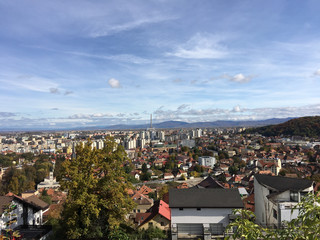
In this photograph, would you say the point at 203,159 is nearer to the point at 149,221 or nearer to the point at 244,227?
the point at 149,221

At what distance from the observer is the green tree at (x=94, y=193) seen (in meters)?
8.13

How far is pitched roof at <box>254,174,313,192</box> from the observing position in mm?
8998

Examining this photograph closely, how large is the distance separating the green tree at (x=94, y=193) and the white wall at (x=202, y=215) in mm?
1915

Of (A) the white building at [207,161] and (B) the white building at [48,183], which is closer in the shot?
(B) the white building at [48,183]

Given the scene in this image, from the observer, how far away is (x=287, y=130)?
331 feet

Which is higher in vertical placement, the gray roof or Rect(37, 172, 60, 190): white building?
the gray roof

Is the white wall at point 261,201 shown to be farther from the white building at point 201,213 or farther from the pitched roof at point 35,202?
the pitched roof at point 35,202

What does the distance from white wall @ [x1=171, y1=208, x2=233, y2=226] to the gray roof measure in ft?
0.59

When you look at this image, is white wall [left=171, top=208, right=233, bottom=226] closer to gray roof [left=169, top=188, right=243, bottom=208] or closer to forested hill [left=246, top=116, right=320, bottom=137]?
gray roof [left=169, top=188, right=243, bottom=208]

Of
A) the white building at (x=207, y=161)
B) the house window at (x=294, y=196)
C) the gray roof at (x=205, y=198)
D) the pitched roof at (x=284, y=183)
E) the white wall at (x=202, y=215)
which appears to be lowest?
the white building at (x=207, y=161)

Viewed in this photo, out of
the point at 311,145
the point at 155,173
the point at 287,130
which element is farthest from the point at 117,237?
the point at 287,130

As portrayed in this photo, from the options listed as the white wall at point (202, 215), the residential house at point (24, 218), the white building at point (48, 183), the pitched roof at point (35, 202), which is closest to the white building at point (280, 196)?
the white wall at point (202, 215)

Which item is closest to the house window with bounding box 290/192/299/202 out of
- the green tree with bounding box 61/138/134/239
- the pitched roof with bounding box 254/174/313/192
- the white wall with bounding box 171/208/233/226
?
the pitched roof with bounding box 254/174/313/192

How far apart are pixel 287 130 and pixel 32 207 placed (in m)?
106
